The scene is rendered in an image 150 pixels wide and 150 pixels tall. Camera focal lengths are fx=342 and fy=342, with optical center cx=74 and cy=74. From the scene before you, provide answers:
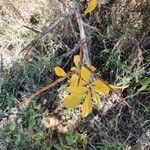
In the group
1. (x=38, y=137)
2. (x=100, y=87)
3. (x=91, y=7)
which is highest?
(x=91, y=7)

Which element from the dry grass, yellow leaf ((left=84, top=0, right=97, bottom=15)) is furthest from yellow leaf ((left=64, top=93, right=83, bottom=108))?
the dry grass

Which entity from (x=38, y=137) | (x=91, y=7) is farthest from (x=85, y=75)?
(x=38, y=137)

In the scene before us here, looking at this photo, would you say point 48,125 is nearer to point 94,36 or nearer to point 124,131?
point 124,131

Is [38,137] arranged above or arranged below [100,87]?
below

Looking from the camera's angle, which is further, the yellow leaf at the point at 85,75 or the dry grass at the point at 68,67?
the dry grass at the point at 68,67

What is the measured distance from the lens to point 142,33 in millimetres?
1697

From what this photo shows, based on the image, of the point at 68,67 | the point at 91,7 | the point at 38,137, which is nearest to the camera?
the point at 91,7

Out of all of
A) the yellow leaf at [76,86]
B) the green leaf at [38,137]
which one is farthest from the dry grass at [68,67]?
the yellow leaf at [76,86]

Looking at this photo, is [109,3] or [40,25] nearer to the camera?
[109,3]

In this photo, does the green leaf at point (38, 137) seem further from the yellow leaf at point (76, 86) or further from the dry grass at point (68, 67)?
the yellow leaf at point (76, 86)

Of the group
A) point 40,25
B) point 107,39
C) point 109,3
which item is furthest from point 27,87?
point 109,3

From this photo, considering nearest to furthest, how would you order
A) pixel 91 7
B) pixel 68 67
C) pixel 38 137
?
1. pixel 91 7
2. pixel 38 137
3. pixel 68 67

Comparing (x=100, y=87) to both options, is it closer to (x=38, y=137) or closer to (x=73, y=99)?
(x=73, y=99)

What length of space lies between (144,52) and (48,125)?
62cm
